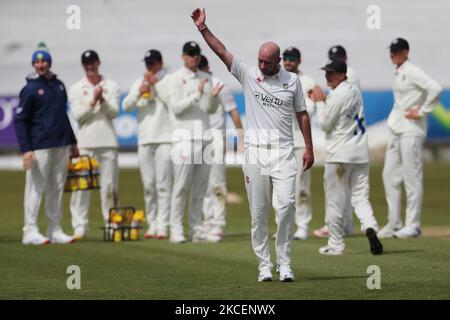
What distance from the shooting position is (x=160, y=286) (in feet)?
37.1

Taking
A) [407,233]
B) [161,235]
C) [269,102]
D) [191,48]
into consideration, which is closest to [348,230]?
[407,233]

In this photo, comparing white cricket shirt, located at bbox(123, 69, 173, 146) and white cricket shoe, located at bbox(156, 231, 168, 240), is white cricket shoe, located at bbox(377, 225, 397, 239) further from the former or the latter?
white cricket shirt, located at bbox(123, 69, 173, 146)

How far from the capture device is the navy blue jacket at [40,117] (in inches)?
629

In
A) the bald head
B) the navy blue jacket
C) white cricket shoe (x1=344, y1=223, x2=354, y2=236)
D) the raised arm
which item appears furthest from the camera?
white cricket shoe (x1=344, y1=223, x2=354, y2=236)

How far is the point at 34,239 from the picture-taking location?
52.8 ft

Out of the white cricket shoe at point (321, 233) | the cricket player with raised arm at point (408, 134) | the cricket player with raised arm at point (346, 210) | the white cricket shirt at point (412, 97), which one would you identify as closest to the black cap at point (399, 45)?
the cricket player with raised arm at point (408, 134)

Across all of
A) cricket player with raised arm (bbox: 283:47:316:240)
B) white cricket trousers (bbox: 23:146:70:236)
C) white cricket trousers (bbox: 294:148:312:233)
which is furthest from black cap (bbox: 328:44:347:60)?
white cricket trousers (bbox: 23:146:70:236)

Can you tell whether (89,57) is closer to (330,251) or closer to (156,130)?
(156,130)

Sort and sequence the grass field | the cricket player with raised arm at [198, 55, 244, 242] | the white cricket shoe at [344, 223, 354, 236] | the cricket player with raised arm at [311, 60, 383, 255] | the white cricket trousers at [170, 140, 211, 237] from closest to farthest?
the grass field
the cricket player with raised arm at [311, 60, 383, 255]
the white cricket trousers at [170, 140, 211, 237]
the cricket player with raised arm at [198, 55, 244, 242]
the white cricket shoe at [344, 223, 354, 236]

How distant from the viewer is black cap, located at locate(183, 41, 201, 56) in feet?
53.0
